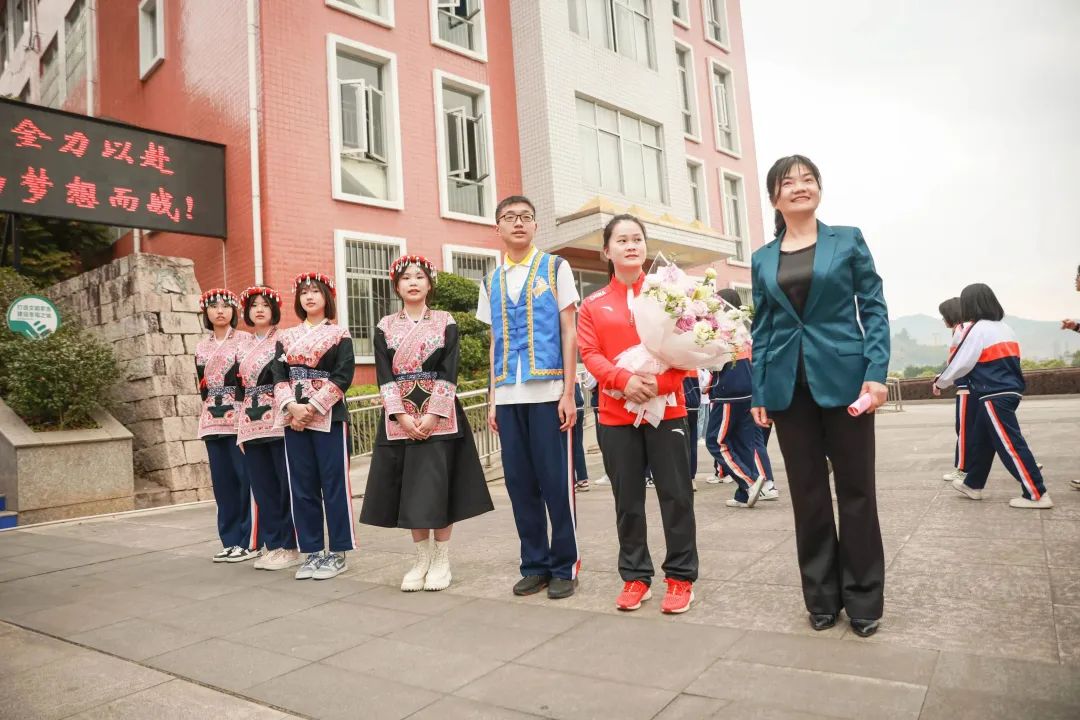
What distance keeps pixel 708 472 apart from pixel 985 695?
23.3 feet

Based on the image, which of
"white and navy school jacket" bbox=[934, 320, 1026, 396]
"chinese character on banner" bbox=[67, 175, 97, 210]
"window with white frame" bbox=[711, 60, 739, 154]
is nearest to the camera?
"white and navy school jacket" bbox=[934, 320, 1026, 396]

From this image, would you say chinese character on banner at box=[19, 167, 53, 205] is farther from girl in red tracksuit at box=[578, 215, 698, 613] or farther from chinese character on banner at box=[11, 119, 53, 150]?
girl in red tracksuit at box=[578, 215, 698, 613]

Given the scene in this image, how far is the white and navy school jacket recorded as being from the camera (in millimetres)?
5508

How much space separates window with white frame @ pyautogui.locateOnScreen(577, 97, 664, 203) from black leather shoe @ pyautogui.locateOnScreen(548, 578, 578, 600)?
13.8 metres

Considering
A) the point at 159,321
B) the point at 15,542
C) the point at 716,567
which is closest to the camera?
the point at 716,567

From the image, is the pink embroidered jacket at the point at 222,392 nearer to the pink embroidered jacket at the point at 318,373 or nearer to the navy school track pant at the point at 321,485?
the pink embroidered jacket at the point at 318,373

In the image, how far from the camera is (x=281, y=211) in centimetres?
1208

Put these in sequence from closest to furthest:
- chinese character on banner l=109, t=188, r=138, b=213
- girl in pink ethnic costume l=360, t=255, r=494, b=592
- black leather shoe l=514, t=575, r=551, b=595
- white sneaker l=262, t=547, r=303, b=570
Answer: black leather shoe l=514, t=575, r=551, b=595 → girl in pink ethnic costume l=360, t=255, r=494, b=592 → white sneaker l=262, t=547, r=303, b=570 → chinese character on banner l=109, t=188, r=138, b=213

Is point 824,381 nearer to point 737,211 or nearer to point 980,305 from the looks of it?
point 980,305

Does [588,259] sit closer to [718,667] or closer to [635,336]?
[635,336]

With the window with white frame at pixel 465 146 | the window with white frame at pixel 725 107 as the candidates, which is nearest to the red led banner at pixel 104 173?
the window with white frame at pixel 465 146

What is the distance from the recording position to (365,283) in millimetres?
13188

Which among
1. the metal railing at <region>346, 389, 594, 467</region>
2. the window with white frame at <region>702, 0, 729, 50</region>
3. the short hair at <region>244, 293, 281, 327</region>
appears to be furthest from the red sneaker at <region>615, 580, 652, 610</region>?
the window with white frame at <region>702, 0, 729, 50</region>

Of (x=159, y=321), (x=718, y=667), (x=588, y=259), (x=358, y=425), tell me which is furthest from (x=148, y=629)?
(x=588, y=259)
